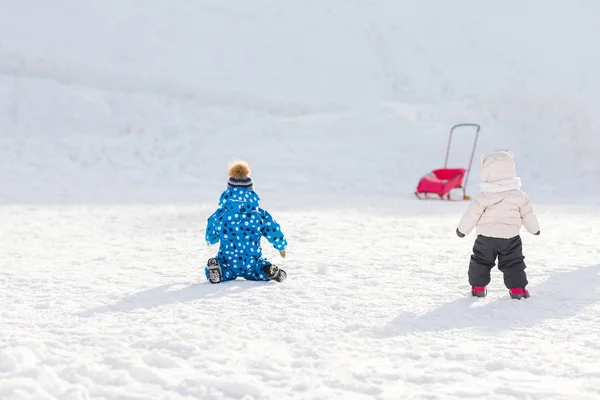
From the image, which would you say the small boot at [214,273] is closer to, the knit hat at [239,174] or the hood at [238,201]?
the hood at [238,201]

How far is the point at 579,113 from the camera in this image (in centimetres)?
1527

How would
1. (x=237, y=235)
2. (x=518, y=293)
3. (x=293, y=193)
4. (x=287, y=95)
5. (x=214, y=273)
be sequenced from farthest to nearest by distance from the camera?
(x=287, y=95), (x=293, y=193), (x=237, y=235), (x=214, y=273), (x=518, y=293)

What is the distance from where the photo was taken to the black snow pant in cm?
439

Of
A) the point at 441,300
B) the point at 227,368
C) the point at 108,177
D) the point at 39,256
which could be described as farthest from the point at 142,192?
the point at 227,368

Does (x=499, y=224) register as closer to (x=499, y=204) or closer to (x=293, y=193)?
(x=499, y=204)

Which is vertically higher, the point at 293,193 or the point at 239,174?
the point at 293,193

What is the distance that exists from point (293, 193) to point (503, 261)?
7512mm

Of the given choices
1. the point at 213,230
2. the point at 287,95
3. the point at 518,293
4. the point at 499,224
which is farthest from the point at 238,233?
the point at 287,95

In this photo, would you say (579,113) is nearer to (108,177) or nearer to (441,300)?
(108,177)

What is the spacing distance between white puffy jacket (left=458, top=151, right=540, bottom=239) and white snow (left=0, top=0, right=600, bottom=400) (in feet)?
1.45

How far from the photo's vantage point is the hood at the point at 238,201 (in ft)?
16.1

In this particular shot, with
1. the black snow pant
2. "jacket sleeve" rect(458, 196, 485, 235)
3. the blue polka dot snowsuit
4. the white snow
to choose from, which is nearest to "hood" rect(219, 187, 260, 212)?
the blue polka dot snowsuit

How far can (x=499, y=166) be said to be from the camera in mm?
4430

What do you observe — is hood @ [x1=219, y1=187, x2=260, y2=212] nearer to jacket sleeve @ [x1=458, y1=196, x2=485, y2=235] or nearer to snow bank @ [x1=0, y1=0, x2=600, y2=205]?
jacket sleeve @ [x1=458, y1=196, x2=485, y2=235]
